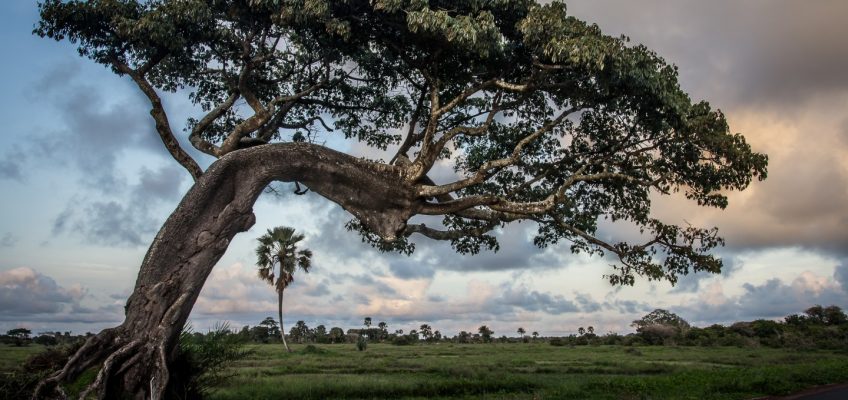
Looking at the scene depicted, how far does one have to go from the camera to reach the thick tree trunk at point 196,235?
35.4ft

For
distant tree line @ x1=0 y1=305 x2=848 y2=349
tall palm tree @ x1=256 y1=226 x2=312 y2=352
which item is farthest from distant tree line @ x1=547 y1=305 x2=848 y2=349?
tall palm tree @ x1=256 y1=226 x2=312 y2=352

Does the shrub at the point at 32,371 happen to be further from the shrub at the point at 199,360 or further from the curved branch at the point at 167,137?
the curved branch at the point at 167,137

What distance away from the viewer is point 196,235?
39.0ft

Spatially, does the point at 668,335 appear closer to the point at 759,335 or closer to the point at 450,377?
the point at 759,335

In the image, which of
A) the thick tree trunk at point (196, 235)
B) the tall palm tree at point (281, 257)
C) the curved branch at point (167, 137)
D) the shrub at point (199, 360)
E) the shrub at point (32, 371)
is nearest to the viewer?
the shrub at point (32, 371)

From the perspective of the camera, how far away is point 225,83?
56.3 feet

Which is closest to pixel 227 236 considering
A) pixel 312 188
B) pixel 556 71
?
pixel 312 188

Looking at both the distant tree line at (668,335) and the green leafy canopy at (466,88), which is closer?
the green leafy canopy at (466,88)

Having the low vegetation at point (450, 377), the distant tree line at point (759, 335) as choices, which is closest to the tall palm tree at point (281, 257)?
the low vegetation at point (450, 377)

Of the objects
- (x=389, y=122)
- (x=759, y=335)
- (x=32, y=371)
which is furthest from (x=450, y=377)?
(x=759, y=335)

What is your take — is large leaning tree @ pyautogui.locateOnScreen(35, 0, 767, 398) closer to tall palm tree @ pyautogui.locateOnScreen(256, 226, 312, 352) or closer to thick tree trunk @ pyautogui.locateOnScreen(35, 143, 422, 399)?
thick tree trunk @ pyautogui.locateOnScreen(35, 143, 422, 399)

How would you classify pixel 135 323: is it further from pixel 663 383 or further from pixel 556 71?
pixel 663 383

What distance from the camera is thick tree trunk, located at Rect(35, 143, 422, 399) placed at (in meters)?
10.8

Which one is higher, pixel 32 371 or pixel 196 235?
pixel 196 235
